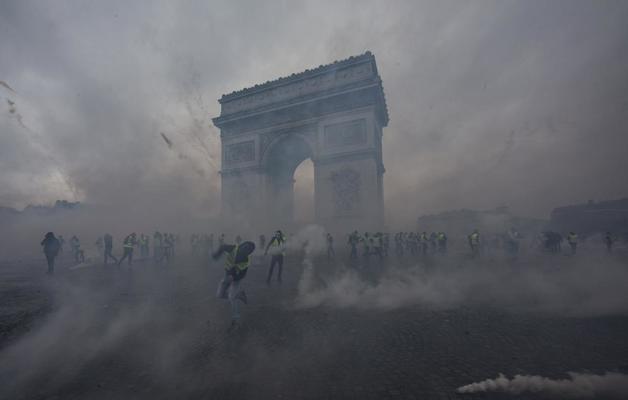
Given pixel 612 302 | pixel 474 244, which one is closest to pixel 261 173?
pixel 474 244

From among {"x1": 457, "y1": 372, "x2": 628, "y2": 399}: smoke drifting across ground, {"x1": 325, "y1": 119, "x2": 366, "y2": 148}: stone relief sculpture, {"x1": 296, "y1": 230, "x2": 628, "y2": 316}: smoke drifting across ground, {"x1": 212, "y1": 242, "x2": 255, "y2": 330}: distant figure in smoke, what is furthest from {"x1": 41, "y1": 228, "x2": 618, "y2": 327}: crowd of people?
{"x1": 325, "y1": 119, "x2": 366, "y2": 148}: stone relief sculpture

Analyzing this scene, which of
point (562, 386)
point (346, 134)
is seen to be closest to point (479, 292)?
point (562, 386)

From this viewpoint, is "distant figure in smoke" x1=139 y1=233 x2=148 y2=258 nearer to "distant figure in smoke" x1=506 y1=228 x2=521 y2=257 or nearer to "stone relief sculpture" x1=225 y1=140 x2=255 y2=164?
"stone relief sculpture" x1=225 y1=140 x2=255 y2=164

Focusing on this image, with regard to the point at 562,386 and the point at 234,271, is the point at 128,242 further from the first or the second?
the point at 562,386

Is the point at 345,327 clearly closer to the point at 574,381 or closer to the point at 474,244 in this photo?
the point at 574,381

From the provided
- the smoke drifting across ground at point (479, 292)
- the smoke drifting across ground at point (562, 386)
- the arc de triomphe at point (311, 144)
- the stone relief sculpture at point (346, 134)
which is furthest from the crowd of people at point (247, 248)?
the stone relief sculpture at point (346, 134)

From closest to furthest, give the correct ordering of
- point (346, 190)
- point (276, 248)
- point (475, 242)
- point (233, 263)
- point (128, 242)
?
point (233, 263), point (276, 248), point (128, 242), point (475, 242), point (346, 190)

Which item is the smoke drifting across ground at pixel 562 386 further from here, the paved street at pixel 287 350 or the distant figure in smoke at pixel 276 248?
the distant figure in smoke at pixel 276 248
